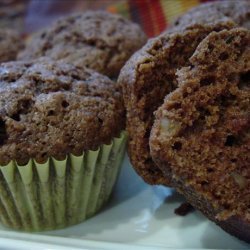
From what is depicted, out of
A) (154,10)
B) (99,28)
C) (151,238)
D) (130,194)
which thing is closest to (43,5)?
(154,10)

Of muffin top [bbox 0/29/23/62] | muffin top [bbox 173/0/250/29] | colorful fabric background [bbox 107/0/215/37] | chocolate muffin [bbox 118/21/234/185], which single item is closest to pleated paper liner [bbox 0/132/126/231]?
chocolate muffin [bbox 118/21/234/185]

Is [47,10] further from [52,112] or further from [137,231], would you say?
[137,231]

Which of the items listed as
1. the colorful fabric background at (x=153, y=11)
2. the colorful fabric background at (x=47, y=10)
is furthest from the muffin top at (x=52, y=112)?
the colorful fabric background at (x=47, y=10)

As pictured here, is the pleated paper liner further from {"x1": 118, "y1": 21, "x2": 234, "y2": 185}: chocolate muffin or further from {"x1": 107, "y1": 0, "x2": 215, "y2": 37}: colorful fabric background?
{"x1": 107, "y1": 0, "x2": 215, "y2": 37}: colorful fabric background

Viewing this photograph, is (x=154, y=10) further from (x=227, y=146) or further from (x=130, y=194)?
(x=227, y=146)

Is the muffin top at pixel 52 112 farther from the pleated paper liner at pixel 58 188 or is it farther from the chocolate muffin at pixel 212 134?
the chocolate muffin at pixel 212 134
